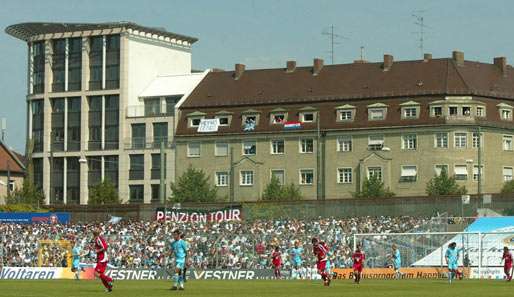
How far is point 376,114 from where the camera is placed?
13388 cm

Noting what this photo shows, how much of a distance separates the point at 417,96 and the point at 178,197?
28.6 m

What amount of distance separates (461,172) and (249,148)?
2499 cm

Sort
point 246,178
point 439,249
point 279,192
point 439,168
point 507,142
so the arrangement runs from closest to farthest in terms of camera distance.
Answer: point 439,249
point 279,192
point 439,168
point 507,142
point 246,178

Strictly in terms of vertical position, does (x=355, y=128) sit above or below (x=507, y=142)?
above

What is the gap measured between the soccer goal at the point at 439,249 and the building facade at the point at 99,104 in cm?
7398

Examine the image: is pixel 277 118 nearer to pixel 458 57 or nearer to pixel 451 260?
pixel 458 57

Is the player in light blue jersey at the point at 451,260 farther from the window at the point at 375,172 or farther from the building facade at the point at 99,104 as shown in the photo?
the building facade at the point at 99,104

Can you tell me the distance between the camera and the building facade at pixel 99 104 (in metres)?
148

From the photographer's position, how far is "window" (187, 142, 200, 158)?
144 meters

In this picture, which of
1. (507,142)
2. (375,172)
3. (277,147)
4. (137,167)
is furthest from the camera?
(137,167)

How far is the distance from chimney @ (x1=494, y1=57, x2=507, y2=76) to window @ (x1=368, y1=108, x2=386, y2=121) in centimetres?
1626

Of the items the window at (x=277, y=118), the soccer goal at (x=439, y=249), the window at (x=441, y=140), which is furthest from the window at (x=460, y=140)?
the soccer goal at (x=439, y=249)

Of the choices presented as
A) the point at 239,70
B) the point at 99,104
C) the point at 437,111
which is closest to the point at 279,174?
the point at 239,70

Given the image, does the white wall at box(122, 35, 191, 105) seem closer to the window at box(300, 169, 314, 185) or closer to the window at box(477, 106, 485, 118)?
the window at box(300, 169, 314, 185)
